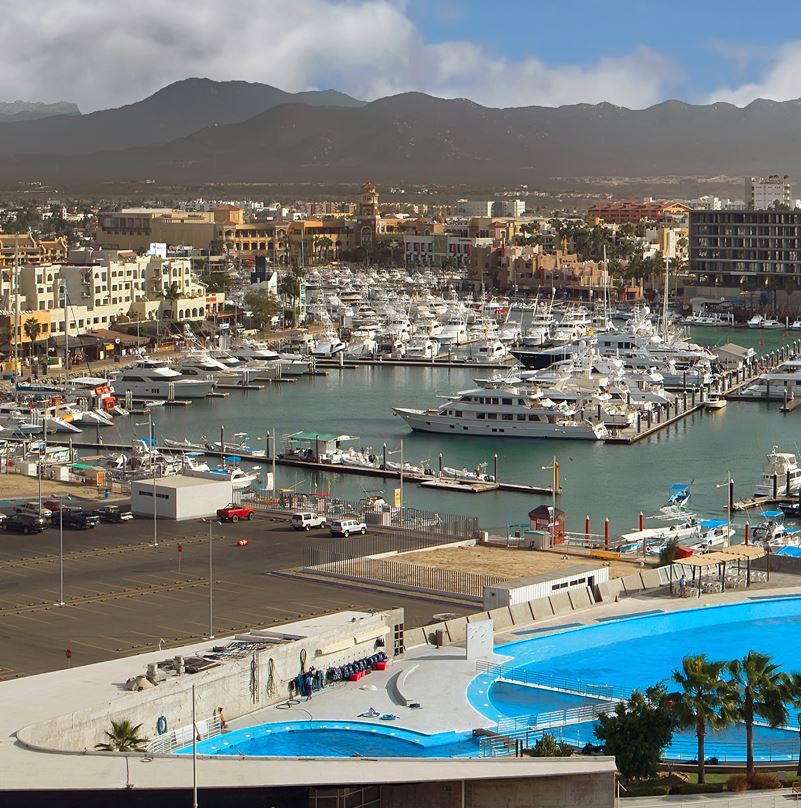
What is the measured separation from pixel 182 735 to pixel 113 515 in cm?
1236

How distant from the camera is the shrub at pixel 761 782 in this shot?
15586 mm

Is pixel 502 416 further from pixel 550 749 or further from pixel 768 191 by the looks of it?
pixel 768 191

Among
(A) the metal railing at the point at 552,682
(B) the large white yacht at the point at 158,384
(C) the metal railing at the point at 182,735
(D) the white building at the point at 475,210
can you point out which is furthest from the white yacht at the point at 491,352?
(D) the white building at the point at 475,210

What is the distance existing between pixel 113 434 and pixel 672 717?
32103mm

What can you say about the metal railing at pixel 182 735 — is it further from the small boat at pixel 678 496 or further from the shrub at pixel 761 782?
the small boat at pixel 678 496

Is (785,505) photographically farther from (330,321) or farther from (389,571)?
(330,321)

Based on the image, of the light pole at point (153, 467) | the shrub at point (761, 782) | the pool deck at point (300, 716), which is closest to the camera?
the pool deck at point (300, 716)

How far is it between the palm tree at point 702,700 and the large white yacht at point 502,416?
30.2m

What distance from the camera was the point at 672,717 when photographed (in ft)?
52.8

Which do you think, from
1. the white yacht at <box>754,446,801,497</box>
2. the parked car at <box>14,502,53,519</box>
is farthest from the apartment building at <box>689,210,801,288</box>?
the parked car at <box>14,502,53,519</box>

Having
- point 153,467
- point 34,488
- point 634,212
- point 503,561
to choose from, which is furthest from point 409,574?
point 634,212

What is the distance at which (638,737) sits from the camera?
15.9 metres

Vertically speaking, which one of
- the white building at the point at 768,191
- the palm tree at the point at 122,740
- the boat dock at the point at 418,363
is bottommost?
the boat dock at the point at 418,363

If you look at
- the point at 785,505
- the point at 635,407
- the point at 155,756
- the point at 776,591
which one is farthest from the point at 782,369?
the point at 155,756
